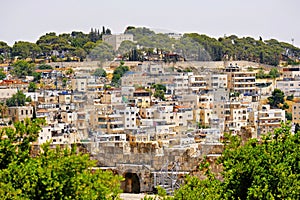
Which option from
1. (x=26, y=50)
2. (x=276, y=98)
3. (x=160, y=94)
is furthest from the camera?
(x=26, y=50)

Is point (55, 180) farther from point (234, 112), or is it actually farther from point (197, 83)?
point (234, 112)

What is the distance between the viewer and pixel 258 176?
17.6 ft

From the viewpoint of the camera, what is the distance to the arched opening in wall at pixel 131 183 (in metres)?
9.07

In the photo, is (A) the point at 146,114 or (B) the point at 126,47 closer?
(B) the point at 126,47

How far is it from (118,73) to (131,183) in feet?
21.8

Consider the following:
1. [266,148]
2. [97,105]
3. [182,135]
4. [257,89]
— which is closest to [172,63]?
[97,105]

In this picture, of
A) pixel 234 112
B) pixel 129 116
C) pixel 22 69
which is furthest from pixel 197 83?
pixel 22 69

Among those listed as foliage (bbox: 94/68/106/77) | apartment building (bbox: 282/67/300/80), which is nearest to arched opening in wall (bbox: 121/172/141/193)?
foliage (bbox: 94/68/106/77)

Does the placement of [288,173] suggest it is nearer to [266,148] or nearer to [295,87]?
[266,148]

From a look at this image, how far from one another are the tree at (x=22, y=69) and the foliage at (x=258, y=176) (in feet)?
99.8

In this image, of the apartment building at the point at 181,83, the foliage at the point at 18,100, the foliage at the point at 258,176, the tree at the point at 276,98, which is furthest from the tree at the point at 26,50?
the foliage at the point at 258,176

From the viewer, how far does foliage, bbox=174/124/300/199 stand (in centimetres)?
523

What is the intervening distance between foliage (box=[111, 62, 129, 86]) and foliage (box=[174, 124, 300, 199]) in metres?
8.37

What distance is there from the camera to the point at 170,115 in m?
11.6
